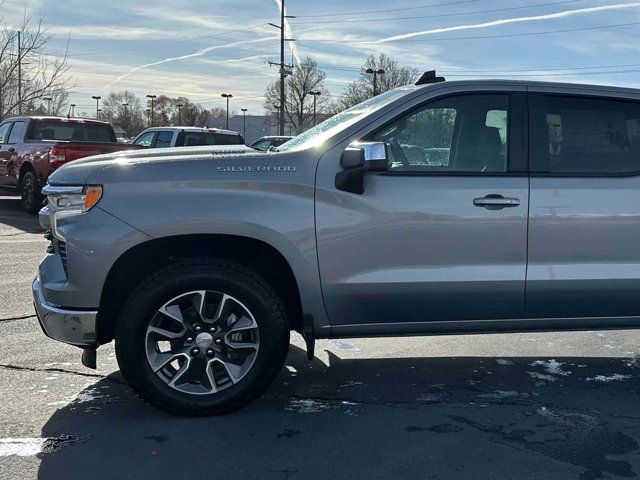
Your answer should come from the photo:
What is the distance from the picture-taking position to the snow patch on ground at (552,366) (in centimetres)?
475

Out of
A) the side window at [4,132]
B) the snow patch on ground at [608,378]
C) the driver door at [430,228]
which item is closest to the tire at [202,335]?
the driver door at [430,228]

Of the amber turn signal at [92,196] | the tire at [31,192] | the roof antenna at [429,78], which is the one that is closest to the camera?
the amber turn signal at [92,196]

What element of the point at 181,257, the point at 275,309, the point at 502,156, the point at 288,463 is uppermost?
the point at 502,156

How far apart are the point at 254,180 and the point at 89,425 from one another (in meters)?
1.66

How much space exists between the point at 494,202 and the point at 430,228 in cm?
41

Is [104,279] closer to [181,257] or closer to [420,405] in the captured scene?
[181,257]

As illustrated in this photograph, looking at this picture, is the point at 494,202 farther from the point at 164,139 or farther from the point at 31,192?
the point at 164,139

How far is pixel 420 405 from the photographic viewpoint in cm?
411

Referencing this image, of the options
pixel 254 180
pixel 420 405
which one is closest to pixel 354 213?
pixel 254 180

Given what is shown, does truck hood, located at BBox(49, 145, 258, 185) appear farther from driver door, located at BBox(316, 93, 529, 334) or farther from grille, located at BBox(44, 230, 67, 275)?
driver door, located at BBox(316, 93, 529, 334)

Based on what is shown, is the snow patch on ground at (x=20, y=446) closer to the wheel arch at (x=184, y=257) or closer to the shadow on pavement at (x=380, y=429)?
the shadow on pavement at (x=380, y=429)

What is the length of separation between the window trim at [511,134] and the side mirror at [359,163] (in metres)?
0.15

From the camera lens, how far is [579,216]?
397cm

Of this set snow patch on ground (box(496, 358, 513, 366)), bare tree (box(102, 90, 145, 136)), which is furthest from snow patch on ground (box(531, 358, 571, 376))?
bare tree (box(102, 90, 145, 136))
